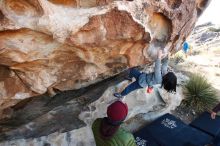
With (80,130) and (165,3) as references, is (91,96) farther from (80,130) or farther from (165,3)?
(165,3)

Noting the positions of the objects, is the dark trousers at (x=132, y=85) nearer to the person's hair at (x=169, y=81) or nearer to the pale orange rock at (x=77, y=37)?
the pale orange rock at (x=77, y=37)

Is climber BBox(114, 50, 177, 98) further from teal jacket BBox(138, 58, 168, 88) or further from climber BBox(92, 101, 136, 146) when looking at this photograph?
climber BBox(92, 101, 136, 146)

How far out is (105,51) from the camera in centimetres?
550

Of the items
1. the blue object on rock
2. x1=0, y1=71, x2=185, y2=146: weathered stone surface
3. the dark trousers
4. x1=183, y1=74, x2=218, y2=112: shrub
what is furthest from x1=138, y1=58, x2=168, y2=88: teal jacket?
x1=183, y1=74, x2=218, y2=112: shrub

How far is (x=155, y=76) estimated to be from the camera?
20.9ft

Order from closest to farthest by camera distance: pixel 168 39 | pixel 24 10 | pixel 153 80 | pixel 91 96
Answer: pixel 24 10 < pixel 168 39 < pixel 153 80 < pixel 91 96

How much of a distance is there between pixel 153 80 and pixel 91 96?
1804 mm

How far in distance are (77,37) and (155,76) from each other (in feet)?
6.80

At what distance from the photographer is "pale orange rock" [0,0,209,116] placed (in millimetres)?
4531

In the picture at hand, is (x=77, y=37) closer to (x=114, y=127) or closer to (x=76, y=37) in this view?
(x=76, y=37)

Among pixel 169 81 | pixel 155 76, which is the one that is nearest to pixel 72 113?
pixel 155 76

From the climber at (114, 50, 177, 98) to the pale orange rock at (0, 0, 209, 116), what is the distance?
318 mm

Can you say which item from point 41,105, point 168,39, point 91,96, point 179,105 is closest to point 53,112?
point 41,105

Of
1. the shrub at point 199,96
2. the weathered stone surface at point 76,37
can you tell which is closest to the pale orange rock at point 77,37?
the weathered stone surface at point 76,37
